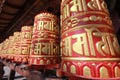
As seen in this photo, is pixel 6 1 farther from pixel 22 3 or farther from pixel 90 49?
pixel 90 49

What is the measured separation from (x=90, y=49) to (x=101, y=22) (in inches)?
3.2

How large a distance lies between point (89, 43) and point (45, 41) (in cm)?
29

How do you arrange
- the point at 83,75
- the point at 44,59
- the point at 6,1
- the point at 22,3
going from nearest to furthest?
the point at 83,75 < the point at 44,59 < the point at 6,1 < the point at 22,3

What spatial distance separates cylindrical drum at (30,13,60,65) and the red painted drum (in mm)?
191

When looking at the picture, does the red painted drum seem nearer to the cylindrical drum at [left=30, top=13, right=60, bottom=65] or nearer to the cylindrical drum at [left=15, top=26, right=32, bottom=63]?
the cylindrical drum at [left=30, top=13, right=60, bottom=65]

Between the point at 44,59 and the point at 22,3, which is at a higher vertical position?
the point at 22,3

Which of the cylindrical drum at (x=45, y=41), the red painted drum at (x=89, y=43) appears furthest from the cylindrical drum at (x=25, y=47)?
the red painted drum at (x=89, y=43)

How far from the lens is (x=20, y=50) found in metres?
0.83

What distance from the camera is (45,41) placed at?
0.59 meters

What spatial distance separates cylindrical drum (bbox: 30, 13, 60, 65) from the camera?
56 centimetres

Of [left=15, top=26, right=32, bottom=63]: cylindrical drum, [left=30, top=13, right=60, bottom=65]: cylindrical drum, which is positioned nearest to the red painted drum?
[left=30, top=13, right=60, bottom=65]: cylindrical drum

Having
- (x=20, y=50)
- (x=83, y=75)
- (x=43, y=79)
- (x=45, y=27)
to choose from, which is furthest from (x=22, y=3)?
(x=83, y=75)

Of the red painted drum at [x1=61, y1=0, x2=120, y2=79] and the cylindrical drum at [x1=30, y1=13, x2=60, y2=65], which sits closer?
the red painted drum at [x1=61, y1=0, x2=120, y2=79]

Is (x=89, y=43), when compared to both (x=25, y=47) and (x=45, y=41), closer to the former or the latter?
(x=45, y=41)
